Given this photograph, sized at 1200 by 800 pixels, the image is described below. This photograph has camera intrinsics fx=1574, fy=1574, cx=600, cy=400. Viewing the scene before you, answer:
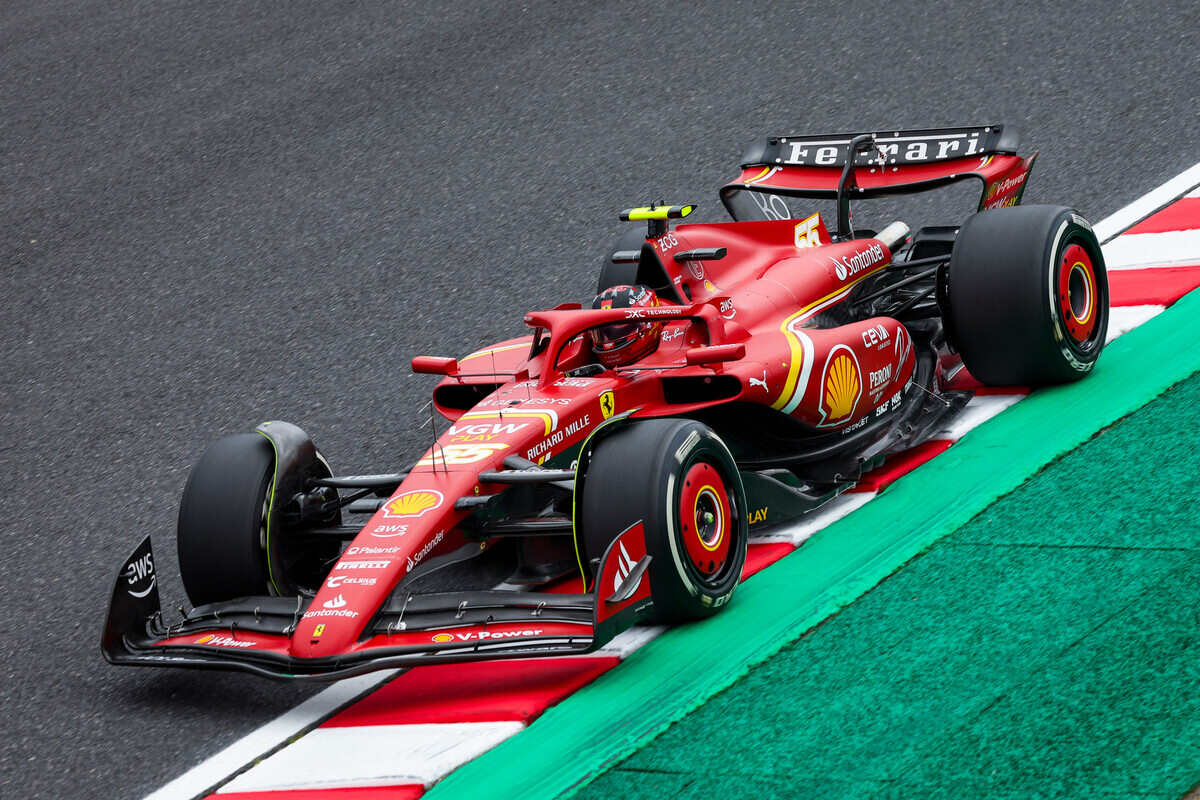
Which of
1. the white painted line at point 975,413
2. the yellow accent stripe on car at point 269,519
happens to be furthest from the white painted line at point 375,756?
the white painted line at point 975,413

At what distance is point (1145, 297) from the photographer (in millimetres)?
7750

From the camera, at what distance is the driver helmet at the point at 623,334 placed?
610cm

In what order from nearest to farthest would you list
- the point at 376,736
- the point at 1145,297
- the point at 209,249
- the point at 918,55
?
the point at 376,736
the point at 1145,297
the point at 209,249
the point at 918,55

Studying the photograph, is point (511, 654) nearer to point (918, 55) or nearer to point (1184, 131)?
point (1184, 131)

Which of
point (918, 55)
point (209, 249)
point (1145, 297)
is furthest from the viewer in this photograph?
point (918, 55)

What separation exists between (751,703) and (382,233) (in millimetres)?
6475

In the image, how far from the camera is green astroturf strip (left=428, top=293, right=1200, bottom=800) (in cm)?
459

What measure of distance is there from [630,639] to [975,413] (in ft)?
7.55

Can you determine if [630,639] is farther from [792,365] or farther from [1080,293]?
[1080,293]

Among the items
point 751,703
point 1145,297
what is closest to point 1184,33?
point 1145,297

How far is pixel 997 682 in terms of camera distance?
439cm

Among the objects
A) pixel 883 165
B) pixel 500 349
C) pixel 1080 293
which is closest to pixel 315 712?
pixel 500 349

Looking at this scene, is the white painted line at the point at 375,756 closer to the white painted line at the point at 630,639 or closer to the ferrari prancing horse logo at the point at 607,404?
the white painted line at the point at 630,639

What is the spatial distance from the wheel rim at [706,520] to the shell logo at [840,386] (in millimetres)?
938
